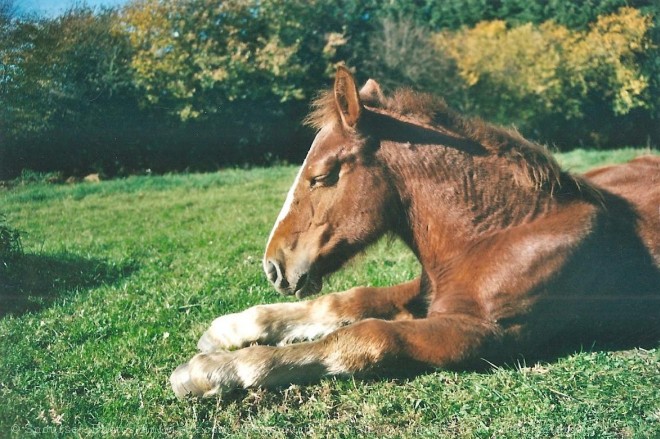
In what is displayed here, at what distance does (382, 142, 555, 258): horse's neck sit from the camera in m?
3.84

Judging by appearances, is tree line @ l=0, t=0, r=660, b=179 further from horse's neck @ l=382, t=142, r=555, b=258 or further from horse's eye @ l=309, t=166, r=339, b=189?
horse's neck @ l=382, t=142, r=555, b=258

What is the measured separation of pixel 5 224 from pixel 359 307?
3844 millimetres

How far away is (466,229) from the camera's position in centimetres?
384

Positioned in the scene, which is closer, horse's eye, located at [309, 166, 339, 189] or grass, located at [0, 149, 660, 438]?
grass, located at [0, 149, 660, 438]

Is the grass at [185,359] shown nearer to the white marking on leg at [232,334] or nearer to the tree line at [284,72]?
the white marking on leg at [232,334]

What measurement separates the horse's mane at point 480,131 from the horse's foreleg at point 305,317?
1138 millimetres

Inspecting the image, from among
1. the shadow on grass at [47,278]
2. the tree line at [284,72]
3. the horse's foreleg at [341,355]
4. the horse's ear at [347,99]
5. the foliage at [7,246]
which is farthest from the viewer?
the tree line at [284,72]

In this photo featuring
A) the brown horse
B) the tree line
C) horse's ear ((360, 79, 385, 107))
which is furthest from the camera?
the tree line

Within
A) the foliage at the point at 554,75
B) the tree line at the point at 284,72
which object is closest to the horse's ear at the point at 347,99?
the tree line at the point at 284,72

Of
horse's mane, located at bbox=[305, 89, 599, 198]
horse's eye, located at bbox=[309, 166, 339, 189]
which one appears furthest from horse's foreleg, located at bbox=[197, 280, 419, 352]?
horse's mane, located at bbox=[305, 89, 599, 198]

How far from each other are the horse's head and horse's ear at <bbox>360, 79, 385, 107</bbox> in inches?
9.1

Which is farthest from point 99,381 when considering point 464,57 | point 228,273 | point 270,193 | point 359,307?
point 464,57

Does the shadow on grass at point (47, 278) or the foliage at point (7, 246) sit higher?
the foliage at point (7, 246)

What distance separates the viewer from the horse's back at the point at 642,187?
4.04m
